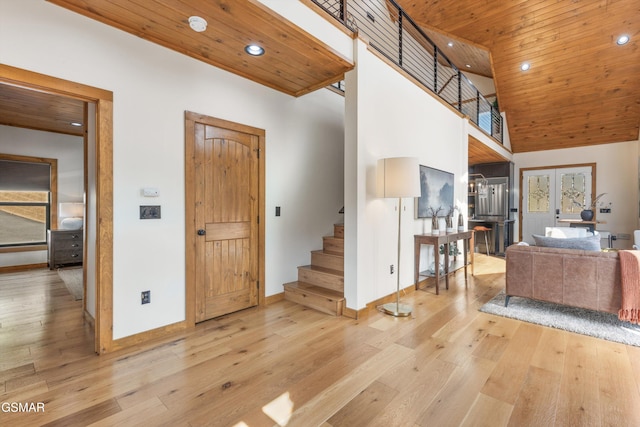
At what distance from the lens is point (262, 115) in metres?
3.51

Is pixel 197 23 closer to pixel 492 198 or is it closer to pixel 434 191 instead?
pixel 434 191

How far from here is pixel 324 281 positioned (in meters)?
3.62

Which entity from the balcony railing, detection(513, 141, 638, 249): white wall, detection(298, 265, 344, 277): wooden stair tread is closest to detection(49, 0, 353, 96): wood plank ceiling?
detection(298, 265, 344, 277): wooden stair tread

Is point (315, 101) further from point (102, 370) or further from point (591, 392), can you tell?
point (591, 392)

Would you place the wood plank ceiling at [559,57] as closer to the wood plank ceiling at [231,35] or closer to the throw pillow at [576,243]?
the wood plank ceiling at [231,35]

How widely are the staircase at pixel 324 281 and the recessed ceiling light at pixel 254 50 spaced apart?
2382mm

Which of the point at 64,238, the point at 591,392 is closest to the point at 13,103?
the point at 64,238

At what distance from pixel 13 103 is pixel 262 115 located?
327 cm

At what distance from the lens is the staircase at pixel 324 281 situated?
10.9ft

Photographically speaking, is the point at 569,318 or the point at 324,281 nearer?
the point at 569,318

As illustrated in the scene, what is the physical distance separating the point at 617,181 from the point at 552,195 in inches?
50.1

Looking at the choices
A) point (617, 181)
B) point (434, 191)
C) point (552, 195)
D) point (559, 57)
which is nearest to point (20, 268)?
point (434, 191)

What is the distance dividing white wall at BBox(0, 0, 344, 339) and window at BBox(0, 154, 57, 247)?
4.48 m

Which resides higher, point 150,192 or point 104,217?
point 150,192
